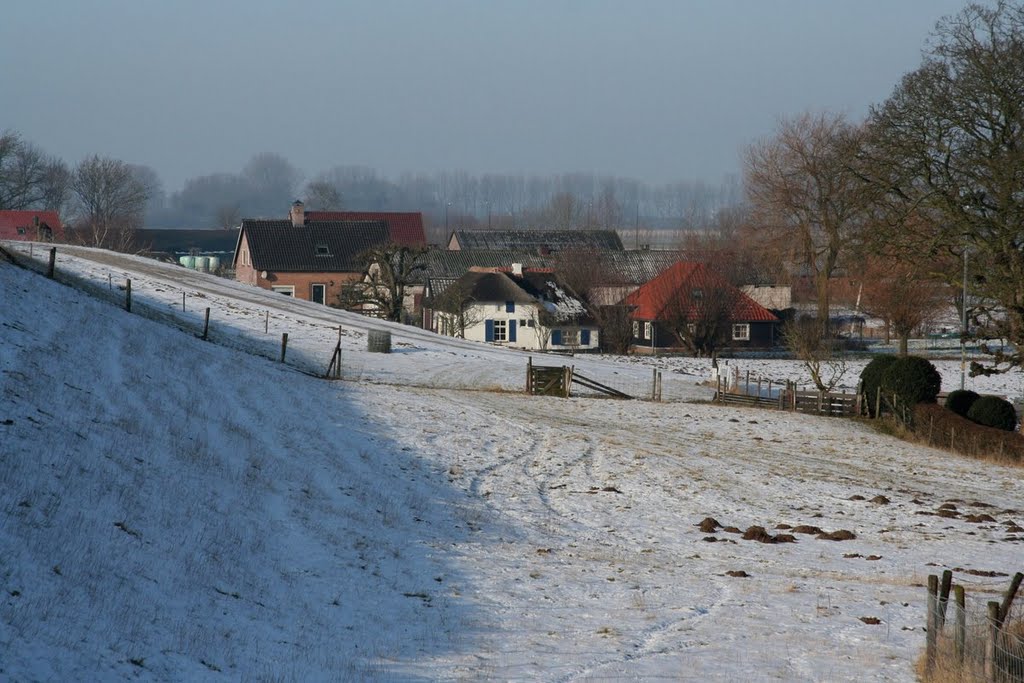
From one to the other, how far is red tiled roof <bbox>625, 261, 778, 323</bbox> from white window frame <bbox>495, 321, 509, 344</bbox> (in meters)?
9.12

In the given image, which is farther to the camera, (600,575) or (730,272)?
(730,272)

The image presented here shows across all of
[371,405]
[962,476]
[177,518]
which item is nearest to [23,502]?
[177,518]

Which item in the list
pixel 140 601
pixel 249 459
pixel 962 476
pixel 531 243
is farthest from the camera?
pixel 531 243

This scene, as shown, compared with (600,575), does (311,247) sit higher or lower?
higher

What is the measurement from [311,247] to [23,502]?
83.7m

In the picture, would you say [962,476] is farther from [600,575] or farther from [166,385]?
[166,385]

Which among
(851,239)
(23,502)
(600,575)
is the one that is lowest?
(600,575)

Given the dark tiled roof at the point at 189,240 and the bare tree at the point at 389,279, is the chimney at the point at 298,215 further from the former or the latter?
the dark tiled roof at the point at 189,240

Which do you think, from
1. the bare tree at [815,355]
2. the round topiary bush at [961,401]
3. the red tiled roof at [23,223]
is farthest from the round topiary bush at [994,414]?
the red tiled roof at [23,223]

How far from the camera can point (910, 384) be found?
124 ft

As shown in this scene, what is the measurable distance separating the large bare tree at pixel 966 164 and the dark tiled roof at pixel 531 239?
78862 millimetres

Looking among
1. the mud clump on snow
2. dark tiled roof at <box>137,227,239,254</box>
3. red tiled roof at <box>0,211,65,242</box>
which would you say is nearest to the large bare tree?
the mud clump on snow

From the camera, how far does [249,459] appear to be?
21.0 m

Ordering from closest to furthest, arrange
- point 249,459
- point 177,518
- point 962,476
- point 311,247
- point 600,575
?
point 177,518, point 600,575, point 249,459, point 962,476, point 311,247
